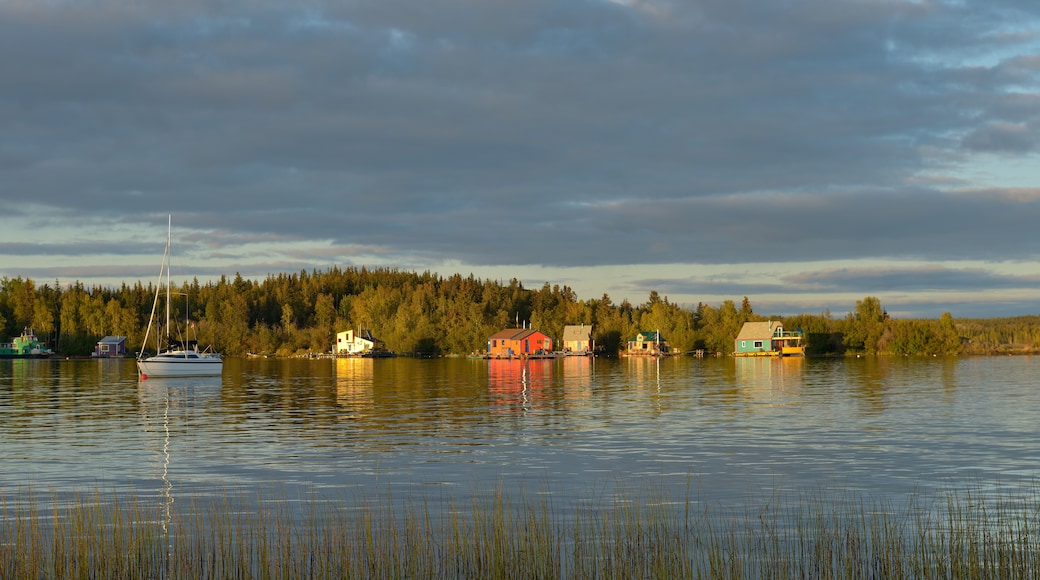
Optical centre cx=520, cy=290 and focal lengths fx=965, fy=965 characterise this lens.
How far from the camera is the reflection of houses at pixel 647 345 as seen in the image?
192750mm

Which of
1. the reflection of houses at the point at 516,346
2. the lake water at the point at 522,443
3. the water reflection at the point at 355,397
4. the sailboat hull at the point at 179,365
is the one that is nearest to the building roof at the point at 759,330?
the reflection of houses at the point at 516,346

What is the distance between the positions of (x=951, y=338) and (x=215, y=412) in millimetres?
163295

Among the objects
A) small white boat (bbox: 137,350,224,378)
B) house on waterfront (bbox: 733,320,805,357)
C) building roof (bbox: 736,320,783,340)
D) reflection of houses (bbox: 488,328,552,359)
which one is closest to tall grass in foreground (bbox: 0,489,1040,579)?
small white boat (bbox: 137,350,224,378)

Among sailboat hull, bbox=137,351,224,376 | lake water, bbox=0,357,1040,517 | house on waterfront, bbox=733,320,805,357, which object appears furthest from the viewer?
house on waterfront, bbox=733,320,805,357

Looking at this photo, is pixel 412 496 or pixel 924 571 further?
pixel 412 496

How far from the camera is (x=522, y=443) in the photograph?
36125mm

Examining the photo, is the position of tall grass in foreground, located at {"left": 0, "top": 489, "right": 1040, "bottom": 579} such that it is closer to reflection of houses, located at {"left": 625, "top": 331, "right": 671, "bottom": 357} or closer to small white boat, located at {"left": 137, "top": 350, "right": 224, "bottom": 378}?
small white boat, located at {"left": 137, "top": 350, "right": 224, "bottom": 378}

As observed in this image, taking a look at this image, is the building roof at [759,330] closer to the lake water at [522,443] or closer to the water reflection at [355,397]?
the water reflection at [355,397]

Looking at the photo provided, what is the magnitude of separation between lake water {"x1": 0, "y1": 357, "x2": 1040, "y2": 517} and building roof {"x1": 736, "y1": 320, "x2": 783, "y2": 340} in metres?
120

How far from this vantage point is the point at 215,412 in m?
52.5

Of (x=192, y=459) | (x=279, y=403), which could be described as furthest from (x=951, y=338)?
(x=192, y=459)

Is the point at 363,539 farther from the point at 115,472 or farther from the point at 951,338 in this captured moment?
the point at 951,338

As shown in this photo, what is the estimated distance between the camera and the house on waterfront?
7184 inches

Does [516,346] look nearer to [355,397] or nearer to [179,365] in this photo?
[179,365]
